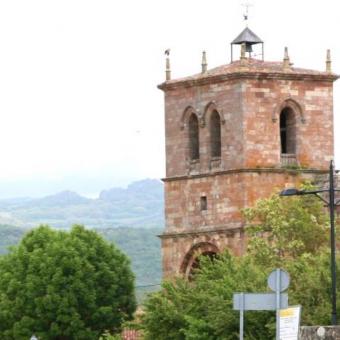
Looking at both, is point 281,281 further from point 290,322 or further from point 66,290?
point 66,290

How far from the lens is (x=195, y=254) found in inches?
4048

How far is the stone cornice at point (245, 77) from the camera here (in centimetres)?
10112

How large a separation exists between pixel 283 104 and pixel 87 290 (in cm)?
1264

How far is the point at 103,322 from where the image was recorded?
314 feet

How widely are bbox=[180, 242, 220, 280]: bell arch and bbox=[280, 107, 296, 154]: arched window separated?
16.5 ft

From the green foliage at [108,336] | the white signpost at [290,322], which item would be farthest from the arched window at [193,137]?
the white signpost at [290,322]

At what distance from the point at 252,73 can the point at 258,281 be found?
78.2ft

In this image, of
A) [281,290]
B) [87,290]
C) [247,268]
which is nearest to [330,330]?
[281,290]

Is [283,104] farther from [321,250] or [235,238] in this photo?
[321,250]

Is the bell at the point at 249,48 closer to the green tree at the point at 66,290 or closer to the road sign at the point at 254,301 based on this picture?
the green tree at the point at 66,290

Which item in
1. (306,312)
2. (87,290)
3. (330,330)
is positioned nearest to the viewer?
(330,330)

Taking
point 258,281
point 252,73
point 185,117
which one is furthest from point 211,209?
point 258,281

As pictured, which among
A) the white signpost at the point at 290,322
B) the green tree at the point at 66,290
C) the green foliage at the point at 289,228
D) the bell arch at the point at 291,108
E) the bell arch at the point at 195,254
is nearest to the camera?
the white signpost at the point at 290,322

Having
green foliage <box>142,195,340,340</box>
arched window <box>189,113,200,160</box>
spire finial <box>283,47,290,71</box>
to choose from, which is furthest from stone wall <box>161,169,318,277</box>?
spire finial <box>283,47,290,71</box>
